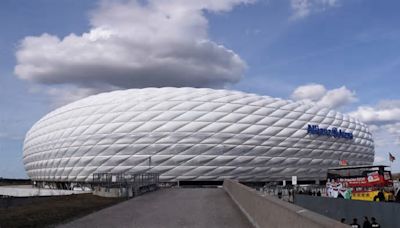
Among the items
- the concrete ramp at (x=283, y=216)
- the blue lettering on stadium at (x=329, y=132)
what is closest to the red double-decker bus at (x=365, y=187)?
the concrete ramp at (x=283, y=216)

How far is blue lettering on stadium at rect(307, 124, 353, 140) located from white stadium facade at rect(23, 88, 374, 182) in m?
0.16

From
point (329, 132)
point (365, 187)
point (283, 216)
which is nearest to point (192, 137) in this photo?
point (329, 132)

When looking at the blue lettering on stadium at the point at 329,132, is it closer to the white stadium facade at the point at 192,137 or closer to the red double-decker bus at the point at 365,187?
the white stadium facade at the point at 192,137

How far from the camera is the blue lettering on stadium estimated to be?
7244 centimetres

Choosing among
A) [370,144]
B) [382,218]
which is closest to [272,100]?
[370,144]

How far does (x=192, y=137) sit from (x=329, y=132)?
74.1 feet

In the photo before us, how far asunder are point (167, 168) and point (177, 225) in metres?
51.0

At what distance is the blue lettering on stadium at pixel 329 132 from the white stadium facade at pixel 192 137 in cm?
16

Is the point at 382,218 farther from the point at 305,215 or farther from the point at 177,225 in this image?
the point at 305,215

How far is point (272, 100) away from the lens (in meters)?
73.4

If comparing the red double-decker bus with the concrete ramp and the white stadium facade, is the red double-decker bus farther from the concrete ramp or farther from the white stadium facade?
the white stadium facade

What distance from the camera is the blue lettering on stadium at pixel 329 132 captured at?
2852 inches

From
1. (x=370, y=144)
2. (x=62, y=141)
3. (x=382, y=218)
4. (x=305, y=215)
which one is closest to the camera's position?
(x=305, y=215)

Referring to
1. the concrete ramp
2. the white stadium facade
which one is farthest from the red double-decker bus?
the white stadium facade
